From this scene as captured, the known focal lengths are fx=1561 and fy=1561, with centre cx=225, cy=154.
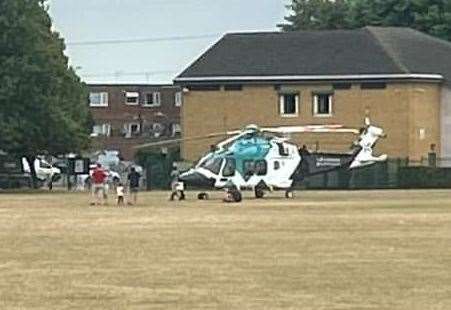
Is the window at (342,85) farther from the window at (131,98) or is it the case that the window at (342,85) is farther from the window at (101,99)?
the window at (101,99)

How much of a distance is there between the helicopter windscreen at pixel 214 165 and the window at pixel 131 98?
69.8 meters

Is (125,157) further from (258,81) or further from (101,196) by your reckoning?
(101,196)

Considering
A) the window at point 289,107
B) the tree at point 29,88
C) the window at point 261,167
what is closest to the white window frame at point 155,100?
the window at point 289,107

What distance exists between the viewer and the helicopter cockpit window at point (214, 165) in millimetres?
64750

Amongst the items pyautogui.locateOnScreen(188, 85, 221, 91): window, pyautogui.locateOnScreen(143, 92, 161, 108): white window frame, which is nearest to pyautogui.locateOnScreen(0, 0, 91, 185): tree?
pyautogui.locateOnScreen(188, 85, 221, 91): window

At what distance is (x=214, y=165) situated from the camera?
64.9 m

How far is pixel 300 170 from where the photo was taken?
2638 inches

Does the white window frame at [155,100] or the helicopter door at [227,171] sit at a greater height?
the white window frame at [155,100]

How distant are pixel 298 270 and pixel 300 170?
4186 centimetres

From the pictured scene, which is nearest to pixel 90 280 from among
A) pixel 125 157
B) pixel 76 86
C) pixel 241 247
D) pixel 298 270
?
pixel 298 270

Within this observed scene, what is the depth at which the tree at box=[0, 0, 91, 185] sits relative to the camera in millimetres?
80125

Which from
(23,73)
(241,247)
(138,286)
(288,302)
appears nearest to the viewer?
(288,302)

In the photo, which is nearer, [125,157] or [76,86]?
[76,86]

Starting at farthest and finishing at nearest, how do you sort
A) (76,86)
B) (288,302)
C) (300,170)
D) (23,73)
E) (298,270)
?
(76,86) → (23,73) → (300,170) → (298,270) → (288,302)
